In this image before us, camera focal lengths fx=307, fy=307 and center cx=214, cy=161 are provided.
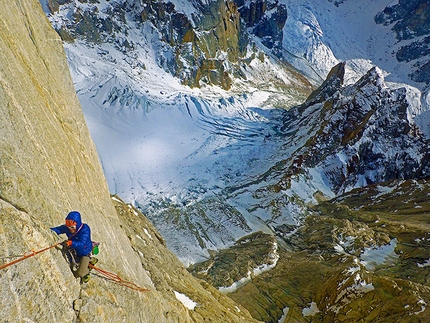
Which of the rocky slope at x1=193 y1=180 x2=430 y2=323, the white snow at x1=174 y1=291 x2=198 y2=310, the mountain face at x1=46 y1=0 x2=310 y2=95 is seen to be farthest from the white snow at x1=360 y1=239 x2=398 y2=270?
the mountain face at x1=46 y1=0 x2=310 y2=95

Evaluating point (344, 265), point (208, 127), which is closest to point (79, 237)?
point (344, 265)

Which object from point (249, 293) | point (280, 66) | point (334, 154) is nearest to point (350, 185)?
point (334, 154)

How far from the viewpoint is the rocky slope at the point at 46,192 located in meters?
7.07

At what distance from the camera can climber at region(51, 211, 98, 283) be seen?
8.27 m

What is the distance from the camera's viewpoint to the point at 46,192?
8992 mm

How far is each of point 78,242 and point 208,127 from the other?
102 meters

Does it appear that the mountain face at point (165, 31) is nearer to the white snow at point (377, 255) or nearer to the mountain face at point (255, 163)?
the mountain face at point (255, 163)

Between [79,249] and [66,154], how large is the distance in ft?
15.5

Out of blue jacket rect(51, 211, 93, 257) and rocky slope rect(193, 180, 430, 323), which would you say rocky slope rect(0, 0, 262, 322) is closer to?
blue jacket rect(51, 211, 93, 257)

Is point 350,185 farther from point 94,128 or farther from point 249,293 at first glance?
point 94,128

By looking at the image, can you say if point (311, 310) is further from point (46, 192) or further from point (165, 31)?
point (165, 31)

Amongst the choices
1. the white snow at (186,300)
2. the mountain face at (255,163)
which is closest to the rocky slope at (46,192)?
Result: the white snow at (186,300)

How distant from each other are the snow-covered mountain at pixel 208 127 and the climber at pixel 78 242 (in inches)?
1923

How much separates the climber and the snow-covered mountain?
160 ft
